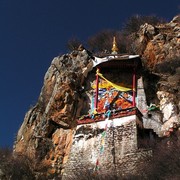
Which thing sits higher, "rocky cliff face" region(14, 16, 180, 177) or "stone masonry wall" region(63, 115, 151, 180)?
"rocky cliff face" region(14, 16, 180, 177)

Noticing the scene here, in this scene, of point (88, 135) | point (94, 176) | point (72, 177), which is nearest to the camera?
point (94, 176)

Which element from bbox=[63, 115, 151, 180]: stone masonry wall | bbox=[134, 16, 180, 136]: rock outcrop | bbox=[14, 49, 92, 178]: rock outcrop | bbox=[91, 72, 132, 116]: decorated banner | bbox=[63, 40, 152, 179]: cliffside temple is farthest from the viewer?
bbox=[91, 72, 132, 116]: decorated banner

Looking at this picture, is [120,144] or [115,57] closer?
[120,144]

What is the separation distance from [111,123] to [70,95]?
3171mm

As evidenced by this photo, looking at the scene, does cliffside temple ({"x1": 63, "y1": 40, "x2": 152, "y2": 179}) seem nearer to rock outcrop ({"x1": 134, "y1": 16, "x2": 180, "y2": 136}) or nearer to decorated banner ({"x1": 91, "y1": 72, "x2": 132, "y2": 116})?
decorated banner ({"x1": 91, "y1": 72, "x2": 132, "y2": 116})

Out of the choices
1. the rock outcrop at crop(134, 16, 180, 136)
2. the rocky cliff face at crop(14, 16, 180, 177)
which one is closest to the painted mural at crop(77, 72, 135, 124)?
the rocky cliff face at crop(14, 16, 180, 177)

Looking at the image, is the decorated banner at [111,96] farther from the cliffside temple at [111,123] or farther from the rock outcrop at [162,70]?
the rock outcrop at [162,70]

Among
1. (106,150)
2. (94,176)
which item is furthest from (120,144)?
(94,176)

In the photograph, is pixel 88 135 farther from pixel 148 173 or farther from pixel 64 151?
pixel 148 173

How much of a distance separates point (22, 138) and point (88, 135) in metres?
4.34

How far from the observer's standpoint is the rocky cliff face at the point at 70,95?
65.8ft

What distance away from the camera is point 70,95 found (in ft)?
69.4

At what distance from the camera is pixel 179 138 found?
16625 mm

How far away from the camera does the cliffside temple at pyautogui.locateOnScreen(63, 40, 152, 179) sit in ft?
58.0
